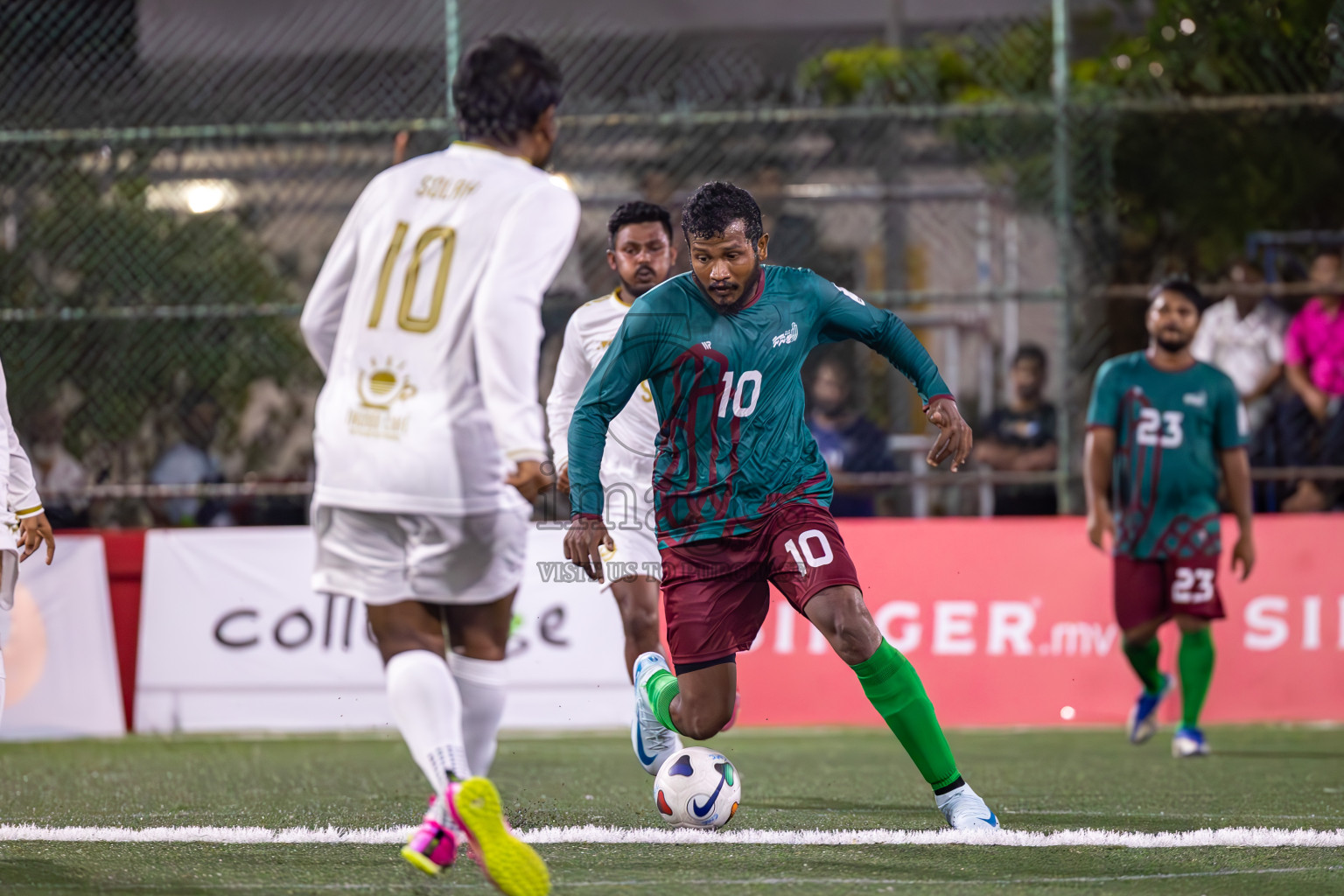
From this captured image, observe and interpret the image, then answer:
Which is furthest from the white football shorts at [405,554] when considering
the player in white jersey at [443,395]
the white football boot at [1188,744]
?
the white football boot at [1188,744]

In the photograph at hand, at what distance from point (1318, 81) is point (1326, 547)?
2.86 m

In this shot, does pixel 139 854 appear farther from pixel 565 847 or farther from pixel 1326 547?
pixel 1326 547

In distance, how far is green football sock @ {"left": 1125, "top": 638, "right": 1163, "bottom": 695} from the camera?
26.9ft

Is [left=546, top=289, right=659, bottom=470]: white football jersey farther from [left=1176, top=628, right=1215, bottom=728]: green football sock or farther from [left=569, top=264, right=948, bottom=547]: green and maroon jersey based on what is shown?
[left=1176, top=628, right=1215, bottom=728]: green football sock

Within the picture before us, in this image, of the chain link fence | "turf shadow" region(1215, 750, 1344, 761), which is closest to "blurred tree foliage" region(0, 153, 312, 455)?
the chain link fence

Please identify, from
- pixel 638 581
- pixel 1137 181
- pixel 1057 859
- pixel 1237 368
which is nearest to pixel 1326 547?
pixel 1237 368

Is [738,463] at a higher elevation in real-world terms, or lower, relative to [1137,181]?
lower

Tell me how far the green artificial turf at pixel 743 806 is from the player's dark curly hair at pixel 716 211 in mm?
1776

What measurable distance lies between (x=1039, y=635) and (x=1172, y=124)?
3.30 metres

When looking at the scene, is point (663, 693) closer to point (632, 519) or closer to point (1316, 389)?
point (632, 519)

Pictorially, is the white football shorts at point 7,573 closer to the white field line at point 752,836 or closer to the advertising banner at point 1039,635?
the white field line at point 752,836

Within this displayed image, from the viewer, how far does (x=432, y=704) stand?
12.6 feet

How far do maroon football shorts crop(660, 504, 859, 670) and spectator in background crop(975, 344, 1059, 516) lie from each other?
17.7ft

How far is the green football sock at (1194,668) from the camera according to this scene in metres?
7.98
